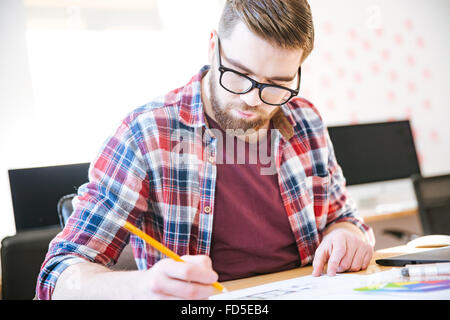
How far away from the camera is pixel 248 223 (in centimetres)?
92

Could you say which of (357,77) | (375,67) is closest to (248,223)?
(357,77)

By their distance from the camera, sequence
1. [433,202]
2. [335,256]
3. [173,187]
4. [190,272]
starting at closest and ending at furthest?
[190,272] < [335,256] < [173,187] < [433,202]

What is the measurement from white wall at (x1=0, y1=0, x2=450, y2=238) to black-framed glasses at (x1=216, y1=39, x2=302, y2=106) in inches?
59.1

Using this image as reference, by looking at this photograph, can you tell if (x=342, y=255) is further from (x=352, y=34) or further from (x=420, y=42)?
(x=420, y=42)

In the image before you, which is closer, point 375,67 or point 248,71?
point 248,71

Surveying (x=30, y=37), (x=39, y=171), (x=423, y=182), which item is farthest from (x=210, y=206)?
(x=30, y=37)

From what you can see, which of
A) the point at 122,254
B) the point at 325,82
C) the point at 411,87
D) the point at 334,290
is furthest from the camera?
the point at 411,87

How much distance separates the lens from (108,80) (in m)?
2.27

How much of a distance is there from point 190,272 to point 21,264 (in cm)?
74

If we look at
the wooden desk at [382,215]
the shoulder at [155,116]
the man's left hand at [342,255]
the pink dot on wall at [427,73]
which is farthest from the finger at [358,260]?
the pink dot on wall at [427,73]

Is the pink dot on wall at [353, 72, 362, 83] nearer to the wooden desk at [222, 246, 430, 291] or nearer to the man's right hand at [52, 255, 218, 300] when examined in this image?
the wooden desk at [222, 246, 430, 291]

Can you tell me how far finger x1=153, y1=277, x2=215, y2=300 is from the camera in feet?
1.77

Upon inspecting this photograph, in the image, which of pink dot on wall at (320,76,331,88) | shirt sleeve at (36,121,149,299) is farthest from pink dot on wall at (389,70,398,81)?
shirt sleeve at (36,121,149,299)
